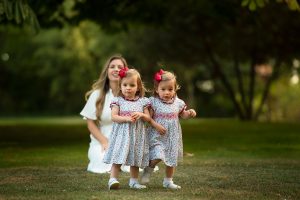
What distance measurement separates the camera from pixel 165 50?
36312 millimetres

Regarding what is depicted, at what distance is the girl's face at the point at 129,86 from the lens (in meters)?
8.95

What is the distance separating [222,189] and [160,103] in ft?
4.14

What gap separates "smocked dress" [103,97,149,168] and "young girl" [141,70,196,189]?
0.34 ft

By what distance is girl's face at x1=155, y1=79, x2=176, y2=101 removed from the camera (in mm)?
8859

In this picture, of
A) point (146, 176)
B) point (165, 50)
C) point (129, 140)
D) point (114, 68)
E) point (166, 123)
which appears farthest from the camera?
point (165, 50)

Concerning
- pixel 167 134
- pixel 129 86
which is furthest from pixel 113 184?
pixel 129 86

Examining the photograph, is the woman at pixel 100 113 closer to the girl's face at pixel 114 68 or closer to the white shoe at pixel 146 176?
the girl's face at pixel 114 68

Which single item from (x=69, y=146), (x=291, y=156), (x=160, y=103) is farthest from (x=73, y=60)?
(x=160, y=103)

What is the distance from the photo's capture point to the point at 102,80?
11.4 meters

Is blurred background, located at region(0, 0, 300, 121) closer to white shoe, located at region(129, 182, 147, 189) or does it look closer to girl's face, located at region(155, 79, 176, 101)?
girl's face, located at region(155, 79, 176, 101)

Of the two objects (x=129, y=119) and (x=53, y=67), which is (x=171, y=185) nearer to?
(x=129, y=119)

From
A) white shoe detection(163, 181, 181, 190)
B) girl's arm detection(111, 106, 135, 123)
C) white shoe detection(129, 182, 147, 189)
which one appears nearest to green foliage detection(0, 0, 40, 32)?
girl's arm detection(111, 106, 135, 123)

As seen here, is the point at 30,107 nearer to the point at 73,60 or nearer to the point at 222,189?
the point at 73,60

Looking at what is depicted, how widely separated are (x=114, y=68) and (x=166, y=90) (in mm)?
2234
